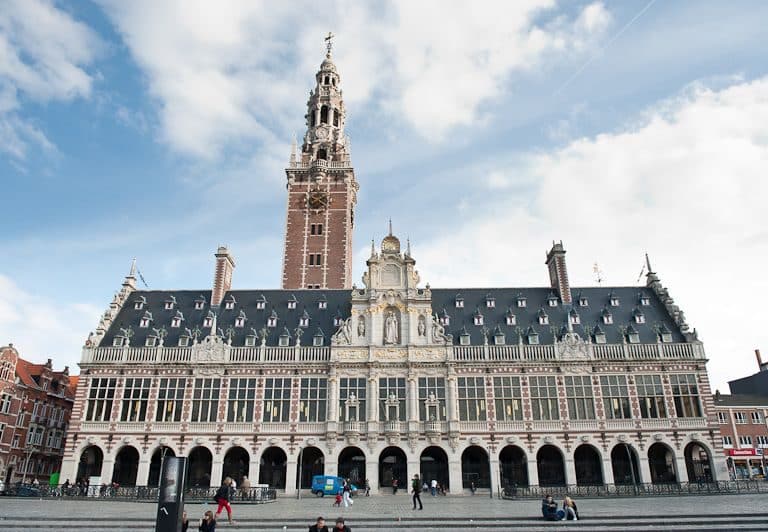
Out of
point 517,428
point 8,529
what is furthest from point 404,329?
point 8,529

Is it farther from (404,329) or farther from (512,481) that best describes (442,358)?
(512,481)

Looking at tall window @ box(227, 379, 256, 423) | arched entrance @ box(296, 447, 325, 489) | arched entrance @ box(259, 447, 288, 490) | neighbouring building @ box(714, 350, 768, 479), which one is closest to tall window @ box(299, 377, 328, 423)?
arched entrance @ box(296, 447, 325, 489)

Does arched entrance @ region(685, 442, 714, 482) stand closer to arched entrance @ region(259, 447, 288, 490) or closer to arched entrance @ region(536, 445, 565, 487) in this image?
arched entrance @ region(536, 445, 565, 487)

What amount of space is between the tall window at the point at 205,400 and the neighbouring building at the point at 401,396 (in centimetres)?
12

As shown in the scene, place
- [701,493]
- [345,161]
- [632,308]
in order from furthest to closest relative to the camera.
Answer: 1. [345,161]
2. [632,308]
3. [701,493]

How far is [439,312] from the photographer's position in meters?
50.8

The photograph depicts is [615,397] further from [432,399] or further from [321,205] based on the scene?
[321,205]

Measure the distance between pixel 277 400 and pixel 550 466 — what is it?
2196 cm

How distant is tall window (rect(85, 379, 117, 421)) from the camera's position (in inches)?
1794

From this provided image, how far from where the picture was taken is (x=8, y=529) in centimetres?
2102

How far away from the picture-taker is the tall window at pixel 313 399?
148 feet

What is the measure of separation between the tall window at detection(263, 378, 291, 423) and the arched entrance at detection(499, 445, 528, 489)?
17171 millimetres

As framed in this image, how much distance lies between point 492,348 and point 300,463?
57.5ft

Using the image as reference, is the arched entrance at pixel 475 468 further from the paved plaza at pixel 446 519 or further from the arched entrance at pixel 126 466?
the arched entrance at pixel 126 466
